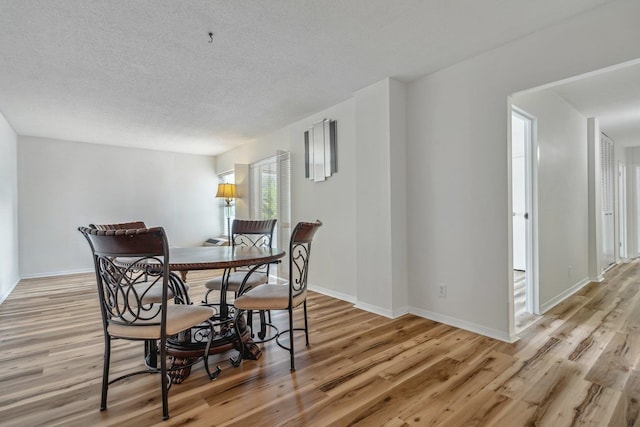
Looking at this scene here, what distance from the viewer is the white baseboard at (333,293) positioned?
377 centimetres

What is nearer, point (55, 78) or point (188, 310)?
point (188, 310)

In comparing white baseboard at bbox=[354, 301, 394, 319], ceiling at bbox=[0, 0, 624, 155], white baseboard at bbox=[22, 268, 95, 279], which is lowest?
white baseboard at bbox=[354, 301, 394, 319]

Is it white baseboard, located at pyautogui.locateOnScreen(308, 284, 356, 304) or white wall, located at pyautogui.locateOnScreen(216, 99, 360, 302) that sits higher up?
white wall, located at pyautogui.locateOnScreen(216, 99, 360, 302)

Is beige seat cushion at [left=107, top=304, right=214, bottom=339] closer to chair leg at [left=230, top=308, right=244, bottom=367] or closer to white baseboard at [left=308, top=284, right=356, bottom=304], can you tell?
chair leg at [left=230, top=308, right=244, bottom=367]

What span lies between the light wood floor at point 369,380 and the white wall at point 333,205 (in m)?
0.97

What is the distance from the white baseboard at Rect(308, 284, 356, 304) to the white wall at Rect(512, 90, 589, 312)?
1.98 m

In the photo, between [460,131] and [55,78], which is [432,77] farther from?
[55,78]

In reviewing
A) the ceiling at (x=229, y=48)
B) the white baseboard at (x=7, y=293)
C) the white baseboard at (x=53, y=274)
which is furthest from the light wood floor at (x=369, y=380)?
the white baseboard at (x=53, y=274)

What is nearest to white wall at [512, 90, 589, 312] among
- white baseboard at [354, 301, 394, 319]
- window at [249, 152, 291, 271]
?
white baseboard at [354, 301, 394, 319]

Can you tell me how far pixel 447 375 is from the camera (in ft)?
6.61

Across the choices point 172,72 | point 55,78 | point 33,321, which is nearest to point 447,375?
point 172,72

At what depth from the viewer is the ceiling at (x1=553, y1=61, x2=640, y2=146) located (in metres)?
3.12

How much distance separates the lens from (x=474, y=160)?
276 centimetres

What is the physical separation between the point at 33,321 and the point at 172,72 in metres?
2.88
